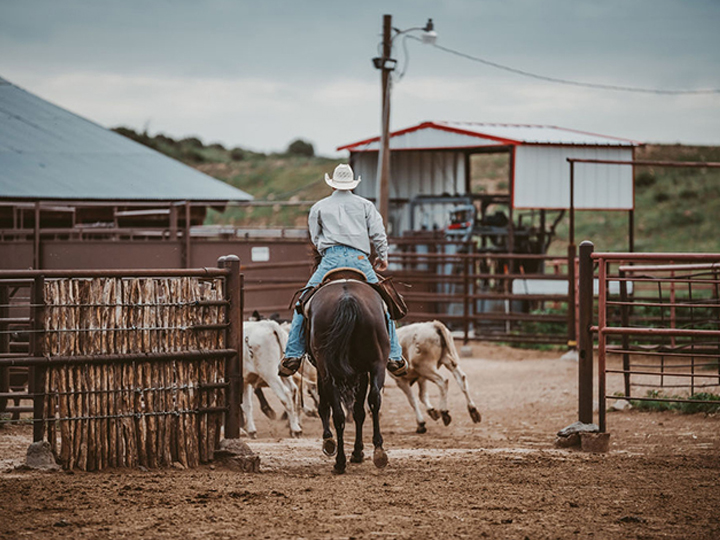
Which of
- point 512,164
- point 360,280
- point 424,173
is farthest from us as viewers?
point 424,173

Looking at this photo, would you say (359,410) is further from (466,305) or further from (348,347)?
(466,305)

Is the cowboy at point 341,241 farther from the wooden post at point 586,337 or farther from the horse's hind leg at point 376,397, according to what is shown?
the wooden post at point 586,337

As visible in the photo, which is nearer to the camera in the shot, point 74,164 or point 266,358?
point 266,358

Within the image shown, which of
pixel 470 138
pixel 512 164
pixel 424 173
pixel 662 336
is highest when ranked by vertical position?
pixel 470 138

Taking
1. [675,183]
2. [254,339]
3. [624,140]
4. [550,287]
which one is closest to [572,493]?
[254,339]

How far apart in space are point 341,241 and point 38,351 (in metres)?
2.58

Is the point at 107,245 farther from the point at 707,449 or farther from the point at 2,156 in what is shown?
the point at 707,449

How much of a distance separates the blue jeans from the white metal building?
55.7 ft

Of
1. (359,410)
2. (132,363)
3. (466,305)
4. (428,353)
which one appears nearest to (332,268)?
(359,410)

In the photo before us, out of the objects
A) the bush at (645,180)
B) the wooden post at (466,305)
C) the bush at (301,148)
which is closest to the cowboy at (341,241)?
the wooden post at (466,305)

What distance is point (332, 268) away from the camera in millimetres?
7586

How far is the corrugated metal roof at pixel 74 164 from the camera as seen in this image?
87.2 feet

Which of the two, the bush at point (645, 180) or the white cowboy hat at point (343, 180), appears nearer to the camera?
the white cowboy hat at point (343, 180)

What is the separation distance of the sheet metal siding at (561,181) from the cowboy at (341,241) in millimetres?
17161
